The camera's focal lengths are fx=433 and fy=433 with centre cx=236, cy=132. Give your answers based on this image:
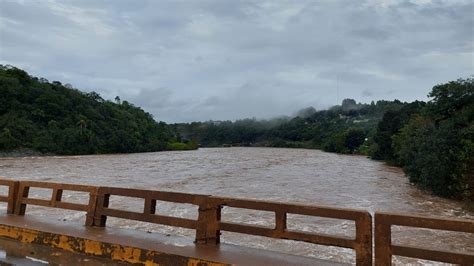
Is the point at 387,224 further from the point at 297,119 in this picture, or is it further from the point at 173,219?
the point at 297,119

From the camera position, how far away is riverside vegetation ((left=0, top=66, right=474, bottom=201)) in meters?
25.7

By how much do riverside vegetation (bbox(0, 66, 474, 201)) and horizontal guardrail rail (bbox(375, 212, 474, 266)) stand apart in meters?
20.7

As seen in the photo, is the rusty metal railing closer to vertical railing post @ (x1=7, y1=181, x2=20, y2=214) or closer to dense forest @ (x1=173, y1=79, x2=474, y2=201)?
vertical railing post @ (x1=7, y1=181, x2=20, y2=214)

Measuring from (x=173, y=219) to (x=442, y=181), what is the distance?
22714 millimetres

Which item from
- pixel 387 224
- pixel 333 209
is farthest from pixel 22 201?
pixel 387 224

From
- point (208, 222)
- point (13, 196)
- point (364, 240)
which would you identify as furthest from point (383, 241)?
point (13, 196)

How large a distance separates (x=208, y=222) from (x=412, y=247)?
2.60 meters

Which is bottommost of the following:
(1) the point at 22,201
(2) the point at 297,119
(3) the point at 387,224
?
(1) the point at 22,201

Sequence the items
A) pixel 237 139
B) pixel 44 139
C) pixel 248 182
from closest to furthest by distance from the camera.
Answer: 1. pixel 248 182
2. pixel 44 139
3. pixel 237 139

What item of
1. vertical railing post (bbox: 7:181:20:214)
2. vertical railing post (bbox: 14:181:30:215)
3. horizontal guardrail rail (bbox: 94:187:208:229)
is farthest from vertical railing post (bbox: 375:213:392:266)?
vertical railing post (bbox: 7:181:20:214)

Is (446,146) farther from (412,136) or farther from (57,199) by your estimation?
(57,199)

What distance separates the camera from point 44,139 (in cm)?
6881

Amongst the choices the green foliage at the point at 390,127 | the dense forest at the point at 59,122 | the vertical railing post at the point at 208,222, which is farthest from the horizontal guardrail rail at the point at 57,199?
the dense forest at the point at 59,122

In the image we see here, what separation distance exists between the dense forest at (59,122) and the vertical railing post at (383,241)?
65566mm
